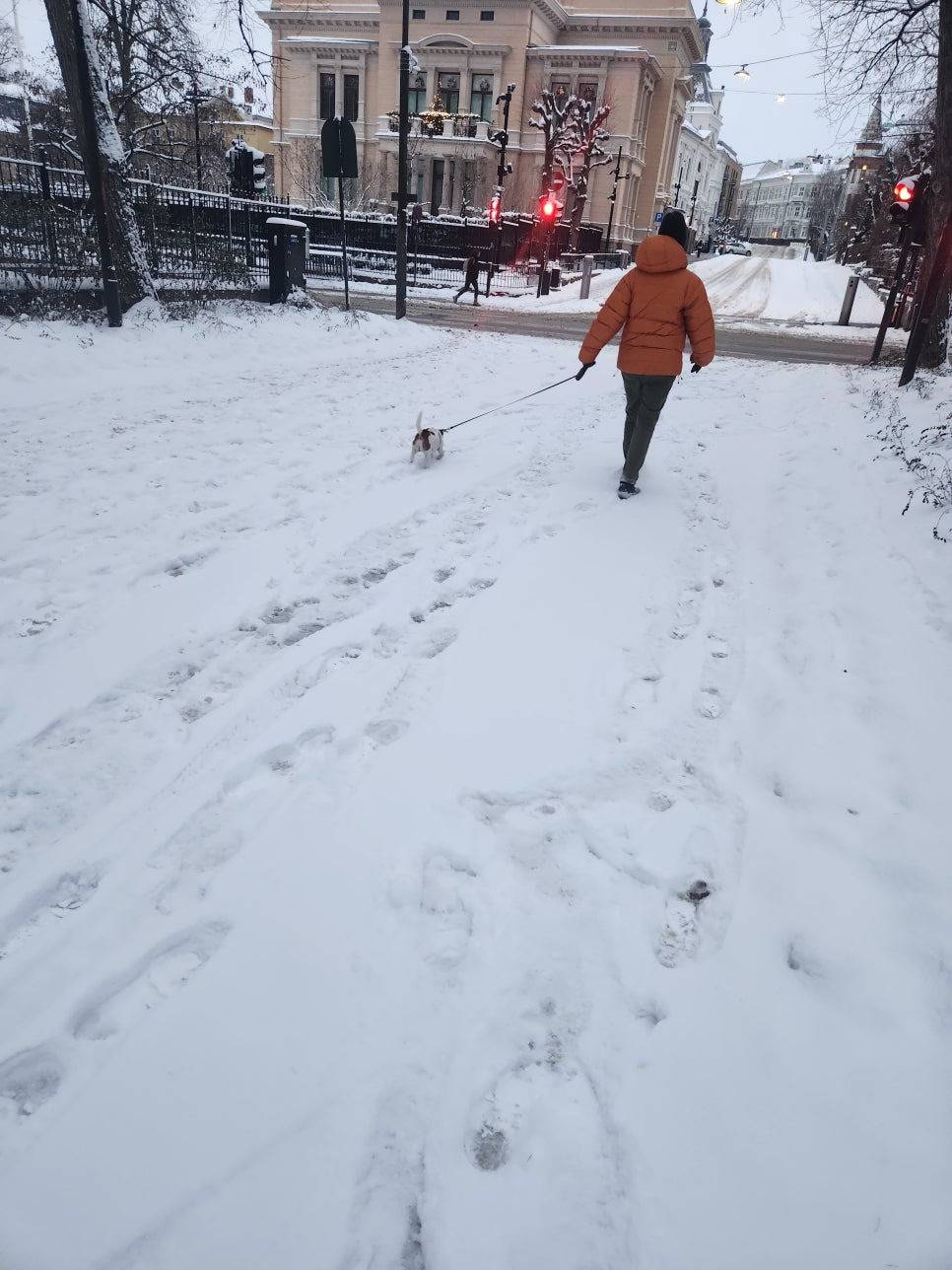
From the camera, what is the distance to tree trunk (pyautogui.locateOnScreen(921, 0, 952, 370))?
11086 mm

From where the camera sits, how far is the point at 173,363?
959cm

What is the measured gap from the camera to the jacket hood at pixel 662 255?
17.4 feet

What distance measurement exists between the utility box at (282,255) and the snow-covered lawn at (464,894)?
9.88 metres

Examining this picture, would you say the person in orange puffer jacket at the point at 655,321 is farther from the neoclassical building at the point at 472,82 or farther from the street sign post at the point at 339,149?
the neoclassical building at the point at 472,82

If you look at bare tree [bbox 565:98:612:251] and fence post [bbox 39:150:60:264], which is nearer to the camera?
fence post [bbox 39:150:60:264]

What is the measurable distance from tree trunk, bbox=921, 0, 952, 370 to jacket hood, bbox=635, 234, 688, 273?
7.90 metres

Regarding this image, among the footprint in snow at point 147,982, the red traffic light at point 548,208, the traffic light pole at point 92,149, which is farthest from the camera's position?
the red traffic light at point 548,208

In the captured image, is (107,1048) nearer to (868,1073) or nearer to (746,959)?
(746,959)

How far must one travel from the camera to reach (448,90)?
5025 centimetres

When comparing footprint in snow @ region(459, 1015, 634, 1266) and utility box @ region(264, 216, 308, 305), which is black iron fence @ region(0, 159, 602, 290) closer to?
utility box @ region(264, 216, 308, 305)

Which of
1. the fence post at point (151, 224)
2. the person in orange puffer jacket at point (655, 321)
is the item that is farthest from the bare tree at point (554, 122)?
the person in orange puffer jacket at point (655, 321)

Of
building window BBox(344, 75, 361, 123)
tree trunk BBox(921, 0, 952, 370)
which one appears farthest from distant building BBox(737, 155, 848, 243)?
tree trunk BBox(921, 0, 952, 370)

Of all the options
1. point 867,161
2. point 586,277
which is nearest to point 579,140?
point 586,277


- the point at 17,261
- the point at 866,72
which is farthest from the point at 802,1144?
the point at 866,72
